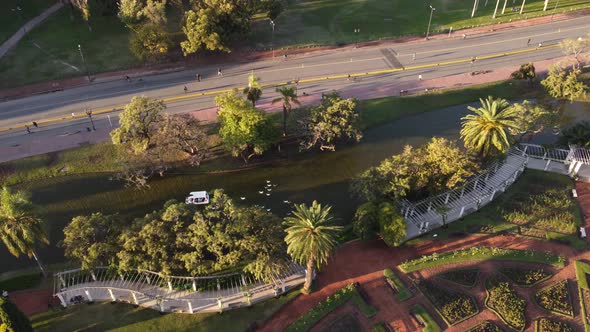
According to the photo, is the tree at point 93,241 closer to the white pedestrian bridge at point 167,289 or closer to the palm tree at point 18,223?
the white pedestrian bridge at point 167,289

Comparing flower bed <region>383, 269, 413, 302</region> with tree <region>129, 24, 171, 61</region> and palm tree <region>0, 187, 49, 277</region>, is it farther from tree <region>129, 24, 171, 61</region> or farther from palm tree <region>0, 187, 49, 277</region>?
tree <region>129, 24, 171, 61</region>

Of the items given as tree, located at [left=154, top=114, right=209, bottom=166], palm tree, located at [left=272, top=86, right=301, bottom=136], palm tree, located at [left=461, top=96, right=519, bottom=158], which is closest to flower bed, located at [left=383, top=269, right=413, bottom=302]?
palm tree, located at [left=461, top=96, right=519, bottom=158]

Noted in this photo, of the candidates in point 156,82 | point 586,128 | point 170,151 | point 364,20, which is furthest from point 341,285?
point 364,20

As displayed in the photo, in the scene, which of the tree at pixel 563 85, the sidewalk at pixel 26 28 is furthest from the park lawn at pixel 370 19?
the sidewalk at pixel 26 28

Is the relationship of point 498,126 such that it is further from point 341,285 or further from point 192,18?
point 192,18

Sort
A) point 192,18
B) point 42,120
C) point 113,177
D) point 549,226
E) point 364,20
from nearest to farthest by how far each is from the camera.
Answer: point 549,226
point 113,177
point 42,120
point 192,18
point 364,20

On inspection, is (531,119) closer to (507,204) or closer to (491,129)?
(491,129)

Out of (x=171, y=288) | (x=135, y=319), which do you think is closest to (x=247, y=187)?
(x=171, y=288)
